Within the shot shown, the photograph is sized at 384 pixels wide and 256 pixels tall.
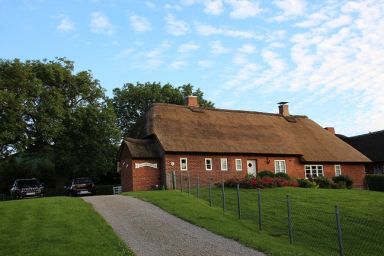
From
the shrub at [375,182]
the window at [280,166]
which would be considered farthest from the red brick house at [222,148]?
the shrub at [375,182]

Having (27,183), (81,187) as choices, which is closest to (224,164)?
(81,187)

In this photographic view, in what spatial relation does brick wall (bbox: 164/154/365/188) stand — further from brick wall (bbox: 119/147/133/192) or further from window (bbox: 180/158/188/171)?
brick wall (bbox: 119/147/133/192)

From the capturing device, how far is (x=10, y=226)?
619 inches

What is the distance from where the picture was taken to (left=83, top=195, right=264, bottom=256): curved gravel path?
40.9 feet

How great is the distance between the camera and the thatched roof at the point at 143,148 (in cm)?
3362

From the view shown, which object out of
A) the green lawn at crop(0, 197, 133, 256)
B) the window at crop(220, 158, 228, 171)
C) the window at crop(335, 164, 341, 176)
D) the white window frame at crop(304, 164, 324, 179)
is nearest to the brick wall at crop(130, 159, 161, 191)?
the window at crop(220, 158, 228, 171)

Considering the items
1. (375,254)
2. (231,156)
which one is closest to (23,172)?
(231,156)

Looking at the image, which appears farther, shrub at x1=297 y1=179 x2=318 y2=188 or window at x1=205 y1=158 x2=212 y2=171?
window at x1=205 y1=158 x2=212 y2=171

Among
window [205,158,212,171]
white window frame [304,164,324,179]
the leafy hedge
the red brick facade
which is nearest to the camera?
the leafy hedge

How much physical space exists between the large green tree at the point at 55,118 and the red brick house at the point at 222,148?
5.09 metres

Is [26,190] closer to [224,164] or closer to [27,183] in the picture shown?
[27,183]

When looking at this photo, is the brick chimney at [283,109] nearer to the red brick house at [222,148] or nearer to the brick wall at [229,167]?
the red brick house at [222,148]

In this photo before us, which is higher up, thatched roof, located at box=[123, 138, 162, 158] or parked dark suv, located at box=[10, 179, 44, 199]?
thatched roof, located at box=[123, 138, 162, 158]

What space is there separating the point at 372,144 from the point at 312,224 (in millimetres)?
39988
